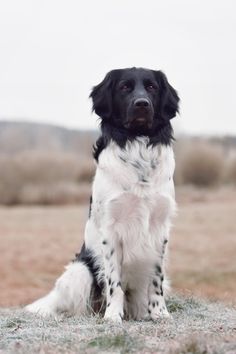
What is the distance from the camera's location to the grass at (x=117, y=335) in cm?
484

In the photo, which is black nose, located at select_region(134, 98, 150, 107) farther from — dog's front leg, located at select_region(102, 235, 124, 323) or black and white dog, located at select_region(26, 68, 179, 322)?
dog's front leg, located at select_region(102, 235, 124, 323)

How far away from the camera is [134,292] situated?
7086mm

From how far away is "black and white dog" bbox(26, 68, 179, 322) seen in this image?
21.6ft

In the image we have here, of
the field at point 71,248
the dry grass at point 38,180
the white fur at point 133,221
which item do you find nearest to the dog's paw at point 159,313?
the white fur at point 133,221

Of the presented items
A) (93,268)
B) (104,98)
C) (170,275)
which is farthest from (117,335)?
(170,275)

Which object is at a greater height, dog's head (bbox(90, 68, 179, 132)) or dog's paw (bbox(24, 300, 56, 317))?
dog's head (bbox(90, 68, 179, 132))

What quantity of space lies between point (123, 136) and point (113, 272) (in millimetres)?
1264

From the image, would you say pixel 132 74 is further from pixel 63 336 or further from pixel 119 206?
pixel 63 336

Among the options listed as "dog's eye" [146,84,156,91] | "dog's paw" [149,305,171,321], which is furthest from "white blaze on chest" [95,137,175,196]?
"dog's paw" [149,305,171,321]

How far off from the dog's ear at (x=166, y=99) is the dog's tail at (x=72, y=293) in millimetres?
1689

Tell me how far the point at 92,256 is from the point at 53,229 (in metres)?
18.3

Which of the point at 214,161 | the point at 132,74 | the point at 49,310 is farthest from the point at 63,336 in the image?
the point at 214,161

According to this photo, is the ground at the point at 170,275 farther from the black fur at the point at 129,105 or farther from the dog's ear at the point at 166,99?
the dog's ear at the point at 166,99

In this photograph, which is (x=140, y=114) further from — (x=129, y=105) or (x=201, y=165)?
(x=201, y=165)
